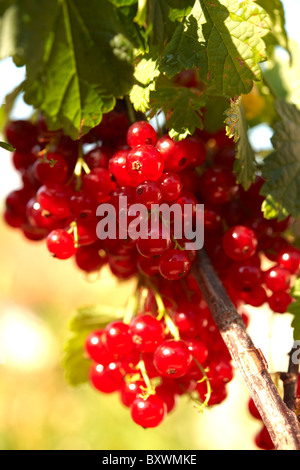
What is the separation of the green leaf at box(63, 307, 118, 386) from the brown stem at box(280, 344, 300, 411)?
1.15 ft

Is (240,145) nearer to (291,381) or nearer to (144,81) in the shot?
(144,81)

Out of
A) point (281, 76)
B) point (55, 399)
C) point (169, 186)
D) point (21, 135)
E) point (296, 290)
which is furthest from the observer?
point (55, 399)

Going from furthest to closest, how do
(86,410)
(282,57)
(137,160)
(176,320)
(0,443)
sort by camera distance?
(86,410) → (0,443) → (282,57) → (176,320) → (137,160)

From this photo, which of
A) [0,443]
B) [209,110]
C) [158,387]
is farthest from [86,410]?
[209,110]

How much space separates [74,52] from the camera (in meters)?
0.40

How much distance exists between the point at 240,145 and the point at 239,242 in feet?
0.37

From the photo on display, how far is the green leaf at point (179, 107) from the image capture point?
48cm

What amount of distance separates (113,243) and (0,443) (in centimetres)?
179

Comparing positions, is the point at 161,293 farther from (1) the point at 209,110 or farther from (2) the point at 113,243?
(1) the point at 209,110

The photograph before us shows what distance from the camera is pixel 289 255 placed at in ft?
1.98

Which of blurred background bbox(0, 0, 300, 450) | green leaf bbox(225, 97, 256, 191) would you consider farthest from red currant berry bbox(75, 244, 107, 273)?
blurred background bbox(0, 0, 300, 450)

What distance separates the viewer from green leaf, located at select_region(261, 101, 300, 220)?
0.55 meters

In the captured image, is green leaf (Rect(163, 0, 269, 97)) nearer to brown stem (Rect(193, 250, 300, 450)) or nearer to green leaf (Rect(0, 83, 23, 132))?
brown stem (Rect(193, 250, 300, 450))

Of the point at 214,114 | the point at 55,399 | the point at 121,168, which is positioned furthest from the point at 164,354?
the point at 55,399
